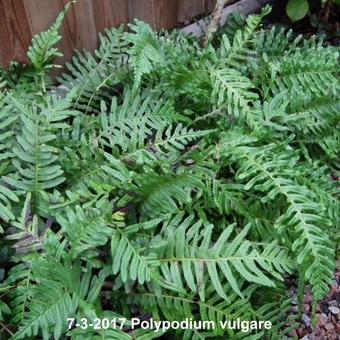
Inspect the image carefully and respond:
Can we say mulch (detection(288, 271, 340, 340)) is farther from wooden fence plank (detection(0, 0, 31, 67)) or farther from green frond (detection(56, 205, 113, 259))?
wooden fence plank (detection(0, 0, 31, 67))

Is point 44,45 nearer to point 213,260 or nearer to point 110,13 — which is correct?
point 110,13

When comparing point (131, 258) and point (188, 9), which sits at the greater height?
point (188, 9)

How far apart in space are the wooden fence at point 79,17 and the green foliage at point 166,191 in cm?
13

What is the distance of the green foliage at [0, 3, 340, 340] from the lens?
1.58 m

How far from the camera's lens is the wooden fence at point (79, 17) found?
2.08m

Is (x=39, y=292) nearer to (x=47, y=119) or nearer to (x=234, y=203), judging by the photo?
(x=47, y=119)

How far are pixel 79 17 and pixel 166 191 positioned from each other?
1.00m

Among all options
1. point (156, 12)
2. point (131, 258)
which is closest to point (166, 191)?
point (131, 258)

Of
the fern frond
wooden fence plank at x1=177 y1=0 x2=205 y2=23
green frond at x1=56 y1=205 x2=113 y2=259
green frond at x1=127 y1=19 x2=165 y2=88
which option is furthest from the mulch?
wooden fence plank at x1=177 y1=0 x2=205 y2=23

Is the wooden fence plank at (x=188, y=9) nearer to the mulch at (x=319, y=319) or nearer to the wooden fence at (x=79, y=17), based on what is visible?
the wooden fence at (x=79, y=17)

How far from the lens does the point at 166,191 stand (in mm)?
1714

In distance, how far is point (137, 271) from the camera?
155 cm

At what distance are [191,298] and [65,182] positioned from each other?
0.61 m

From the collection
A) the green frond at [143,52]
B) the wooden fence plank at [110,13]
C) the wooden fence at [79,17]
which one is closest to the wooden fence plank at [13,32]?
the wooden fence at [79,17]
